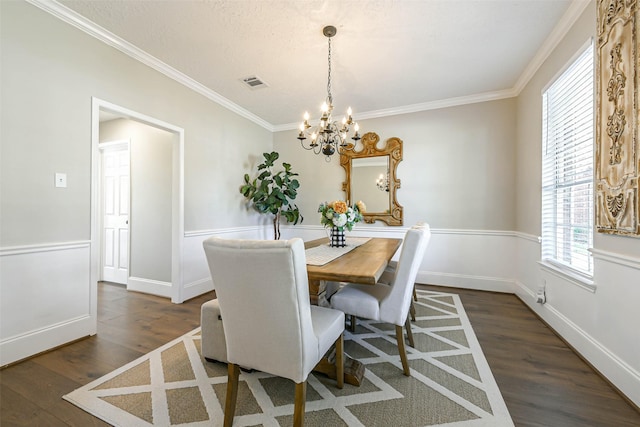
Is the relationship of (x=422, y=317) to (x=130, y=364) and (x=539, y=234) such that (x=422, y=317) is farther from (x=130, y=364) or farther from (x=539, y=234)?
(x=130, y=364)

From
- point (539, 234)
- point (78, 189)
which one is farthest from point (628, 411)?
point (78, 189)

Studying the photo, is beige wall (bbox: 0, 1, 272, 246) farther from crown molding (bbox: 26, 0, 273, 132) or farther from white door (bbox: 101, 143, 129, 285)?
white door (bbox: 101, 143, 129, 285)

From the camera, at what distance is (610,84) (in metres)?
1.59

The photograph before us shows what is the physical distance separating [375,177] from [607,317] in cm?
282

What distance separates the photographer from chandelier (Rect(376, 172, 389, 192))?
392 cm

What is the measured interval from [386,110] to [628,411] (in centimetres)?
368

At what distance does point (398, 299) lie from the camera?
1688 mm

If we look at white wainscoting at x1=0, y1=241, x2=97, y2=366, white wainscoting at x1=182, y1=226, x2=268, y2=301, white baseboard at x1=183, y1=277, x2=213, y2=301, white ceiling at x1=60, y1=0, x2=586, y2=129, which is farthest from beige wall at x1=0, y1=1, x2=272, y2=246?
white baseboard at x1=183, y1=277, x2=213, y2=301

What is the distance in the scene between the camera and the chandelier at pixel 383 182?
154 inches

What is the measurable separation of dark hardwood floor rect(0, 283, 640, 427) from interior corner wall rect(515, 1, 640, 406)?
0.14 m

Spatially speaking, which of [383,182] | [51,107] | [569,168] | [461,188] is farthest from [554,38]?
[51,107]

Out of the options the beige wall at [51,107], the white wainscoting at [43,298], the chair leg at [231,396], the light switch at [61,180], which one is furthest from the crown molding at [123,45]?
the chair leg at [231,396]

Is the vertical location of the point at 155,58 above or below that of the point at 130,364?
above

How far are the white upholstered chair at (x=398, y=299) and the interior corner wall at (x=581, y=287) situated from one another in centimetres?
113
